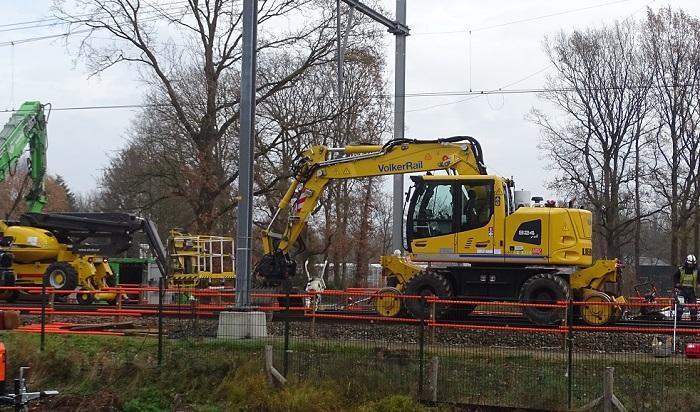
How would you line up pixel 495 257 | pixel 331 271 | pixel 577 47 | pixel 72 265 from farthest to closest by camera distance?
pixel 331 271, pixel 577 47, pixel 72 265, pixel 495 257

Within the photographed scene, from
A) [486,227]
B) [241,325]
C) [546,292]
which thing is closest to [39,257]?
[241,325]

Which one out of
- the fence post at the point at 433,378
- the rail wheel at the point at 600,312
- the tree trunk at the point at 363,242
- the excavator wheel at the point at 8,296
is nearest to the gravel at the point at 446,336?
the rail wheel at the point at 600,312

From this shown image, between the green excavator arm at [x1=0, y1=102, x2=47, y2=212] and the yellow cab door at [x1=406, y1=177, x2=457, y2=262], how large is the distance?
18820 mm

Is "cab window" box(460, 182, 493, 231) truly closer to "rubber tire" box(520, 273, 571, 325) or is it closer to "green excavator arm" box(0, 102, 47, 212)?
"rubber tire" box(520, 273, 571, 325)

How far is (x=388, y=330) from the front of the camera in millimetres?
16094

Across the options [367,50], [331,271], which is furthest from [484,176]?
[331,271]

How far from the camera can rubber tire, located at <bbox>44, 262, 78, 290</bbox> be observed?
24938mm

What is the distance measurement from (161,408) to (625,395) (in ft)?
23.1

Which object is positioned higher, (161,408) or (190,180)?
(190,180)

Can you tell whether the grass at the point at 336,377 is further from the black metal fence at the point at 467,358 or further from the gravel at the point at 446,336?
the gravel at the point at 446,336

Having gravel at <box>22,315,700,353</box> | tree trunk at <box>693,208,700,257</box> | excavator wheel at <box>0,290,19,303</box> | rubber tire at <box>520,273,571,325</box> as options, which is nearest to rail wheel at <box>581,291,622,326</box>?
rubber tire at <box>520,273,571,325</box>

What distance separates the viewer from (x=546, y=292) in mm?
17344

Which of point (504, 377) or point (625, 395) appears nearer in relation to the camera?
point (625, 395)

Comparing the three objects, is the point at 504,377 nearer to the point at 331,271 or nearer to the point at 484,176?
the point at 484,176
